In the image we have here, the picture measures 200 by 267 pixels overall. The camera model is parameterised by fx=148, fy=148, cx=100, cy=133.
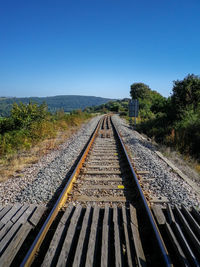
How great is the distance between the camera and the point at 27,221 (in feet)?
8.09

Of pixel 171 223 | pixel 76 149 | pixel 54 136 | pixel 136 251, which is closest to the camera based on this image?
pixel 136 251

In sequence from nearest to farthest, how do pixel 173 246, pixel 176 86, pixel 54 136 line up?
pixel 173 246
pixel 54 136
pixel 176 86

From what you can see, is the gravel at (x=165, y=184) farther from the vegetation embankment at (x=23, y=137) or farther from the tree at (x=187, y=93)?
the tree at (x=187, y=93)

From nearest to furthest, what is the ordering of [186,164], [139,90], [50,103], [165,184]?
[165,184] → [186,164] → [139,90] → [50,103]

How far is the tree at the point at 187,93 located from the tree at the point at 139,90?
33.5 meters

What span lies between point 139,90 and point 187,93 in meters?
36.4

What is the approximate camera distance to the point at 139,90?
44.5 m

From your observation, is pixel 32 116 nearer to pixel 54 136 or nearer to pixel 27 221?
pixel 54 136

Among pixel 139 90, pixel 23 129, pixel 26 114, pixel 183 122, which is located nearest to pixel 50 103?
pixel 139 90

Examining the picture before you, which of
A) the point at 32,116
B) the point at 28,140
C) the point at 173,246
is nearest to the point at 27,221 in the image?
the point at 173,246

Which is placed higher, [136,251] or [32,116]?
[32,116]

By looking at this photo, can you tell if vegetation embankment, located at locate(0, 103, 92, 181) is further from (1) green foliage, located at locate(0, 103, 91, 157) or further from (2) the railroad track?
(2) the railroad track

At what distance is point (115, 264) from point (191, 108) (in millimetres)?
10528

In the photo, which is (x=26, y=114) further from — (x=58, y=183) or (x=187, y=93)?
(x=187, y=93)
